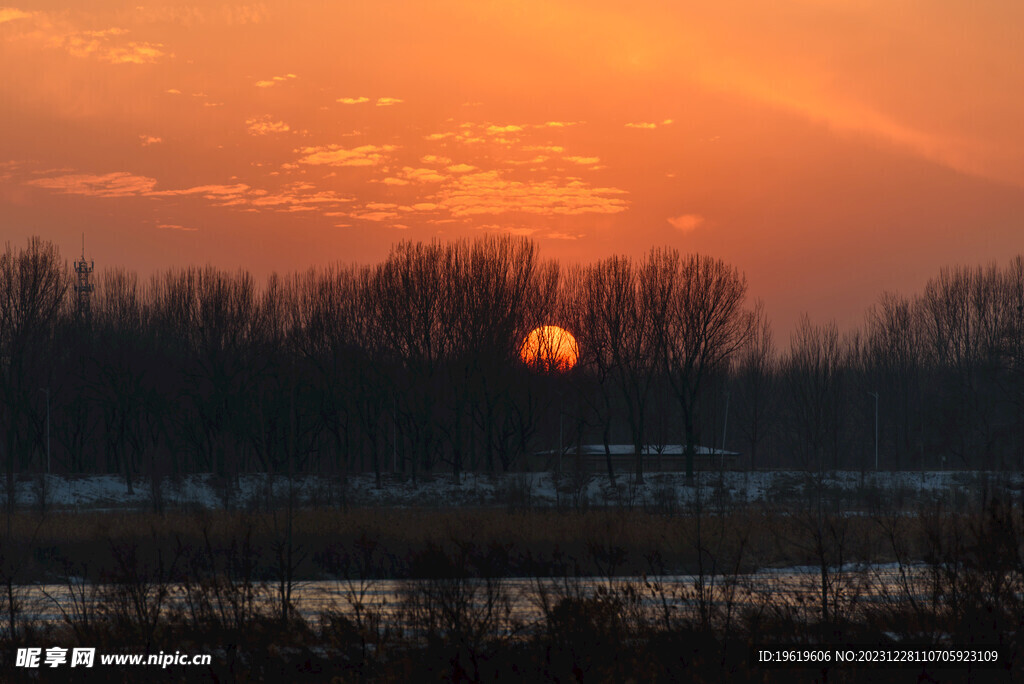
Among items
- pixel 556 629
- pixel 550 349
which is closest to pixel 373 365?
pixel 550 349

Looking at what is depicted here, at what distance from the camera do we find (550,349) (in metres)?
58.7

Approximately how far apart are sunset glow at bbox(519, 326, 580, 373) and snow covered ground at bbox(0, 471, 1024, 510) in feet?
29.6

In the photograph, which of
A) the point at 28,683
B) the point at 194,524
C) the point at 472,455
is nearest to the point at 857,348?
the point at 472,455

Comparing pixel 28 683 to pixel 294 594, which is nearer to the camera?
pixel 28 683

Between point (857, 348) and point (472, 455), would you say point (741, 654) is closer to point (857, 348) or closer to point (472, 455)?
point (472, 455)

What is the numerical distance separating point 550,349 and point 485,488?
1251 cm

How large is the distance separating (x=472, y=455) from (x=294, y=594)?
38.7 metres

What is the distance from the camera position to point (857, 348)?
293 ft

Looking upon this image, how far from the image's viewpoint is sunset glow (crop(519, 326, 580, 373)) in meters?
58.1

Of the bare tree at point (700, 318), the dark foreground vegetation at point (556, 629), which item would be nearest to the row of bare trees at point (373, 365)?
the bare tree at point (700, 318)

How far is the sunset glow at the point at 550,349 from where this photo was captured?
58094 millimetres

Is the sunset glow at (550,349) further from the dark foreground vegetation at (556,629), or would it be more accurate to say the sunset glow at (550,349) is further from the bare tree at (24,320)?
the dark foreground vegetation at (556,629)

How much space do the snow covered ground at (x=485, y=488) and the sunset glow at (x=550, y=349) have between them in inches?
355

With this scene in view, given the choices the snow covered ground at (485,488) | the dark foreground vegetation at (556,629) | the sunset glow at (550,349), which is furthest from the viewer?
the sunset glow at (550,349)
